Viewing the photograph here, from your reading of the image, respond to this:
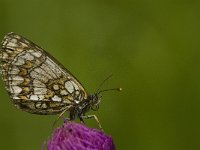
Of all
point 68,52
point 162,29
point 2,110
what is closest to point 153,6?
point 162,29

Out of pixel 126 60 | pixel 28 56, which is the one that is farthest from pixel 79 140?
pixel 126 60

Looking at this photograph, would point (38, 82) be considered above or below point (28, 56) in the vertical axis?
below

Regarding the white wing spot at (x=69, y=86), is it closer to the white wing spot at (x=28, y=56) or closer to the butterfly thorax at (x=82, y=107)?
the butterfly thorax at (x=82, y=107)

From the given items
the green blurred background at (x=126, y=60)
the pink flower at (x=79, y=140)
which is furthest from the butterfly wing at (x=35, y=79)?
the green blurred background at (x=126, y=60)

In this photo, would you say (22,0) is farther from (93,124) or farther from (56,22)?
(93,124)

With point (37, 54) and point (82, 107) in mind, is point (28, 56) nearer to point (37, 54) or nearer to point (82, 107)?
point (37, 54)

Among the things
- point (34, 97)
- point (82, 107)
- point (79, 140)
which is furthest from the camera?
point (34, 97)

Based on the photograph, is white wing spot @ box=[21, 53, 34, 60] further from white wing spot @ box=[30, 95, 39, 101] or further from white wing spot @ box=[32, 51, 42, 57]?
white wing spot @ box=[30, 95, 39, 101]

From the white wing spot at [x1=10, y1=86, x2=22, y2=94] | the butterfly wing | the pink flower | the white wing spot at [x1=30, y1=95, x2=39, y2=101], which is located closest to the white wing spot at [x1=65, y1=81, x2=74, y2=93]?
the butterfly wing
